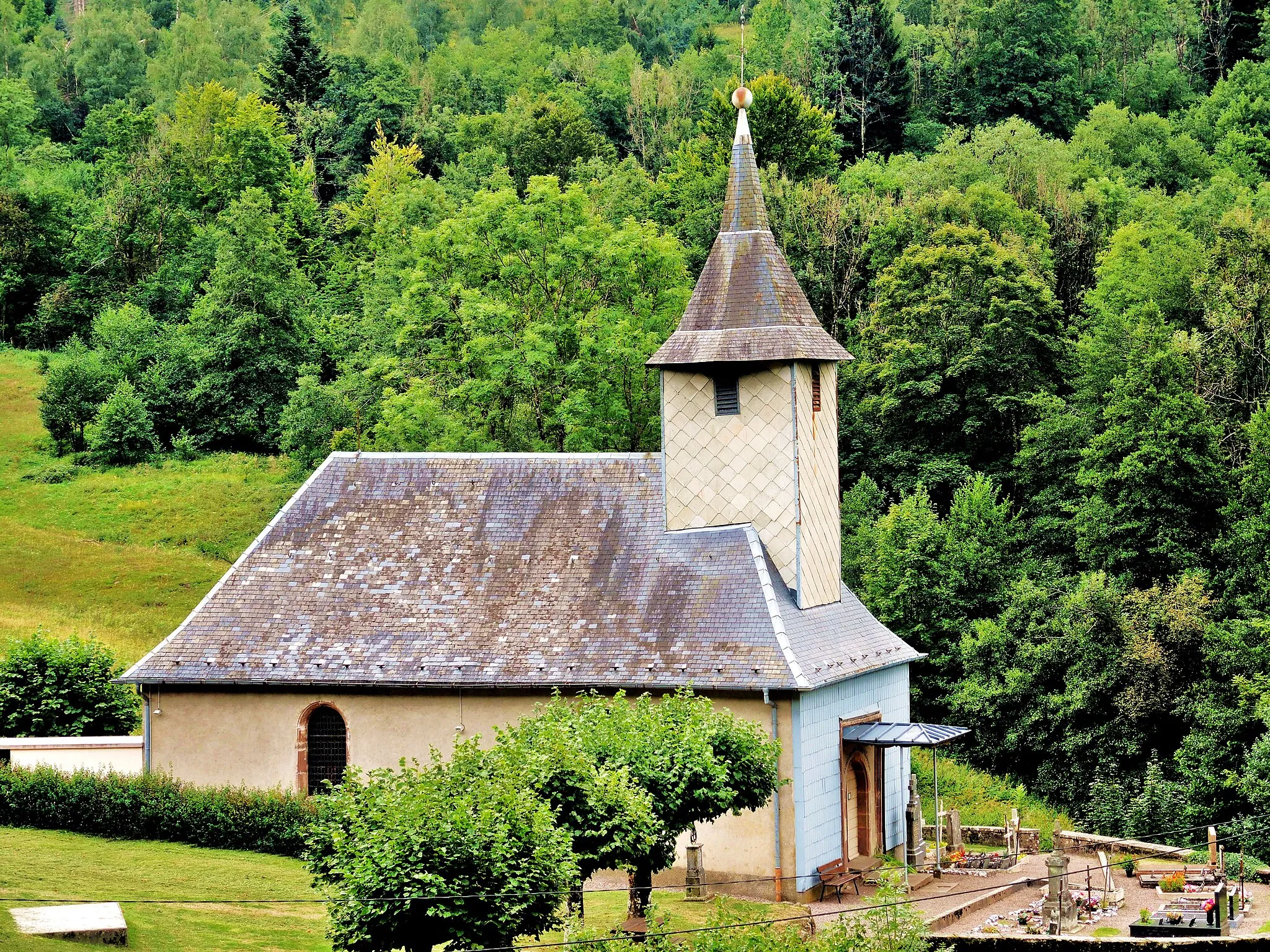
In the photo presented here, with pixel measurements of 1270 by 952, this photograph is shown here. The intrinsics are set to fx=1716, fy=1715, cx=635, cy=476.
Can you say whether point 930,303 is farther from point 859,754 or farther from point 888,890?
point 888,890

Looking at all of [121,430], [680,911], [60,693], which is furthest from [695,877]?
[121,430]

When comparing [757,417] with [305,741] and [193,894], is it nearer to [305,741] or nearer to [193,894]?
[305,741]

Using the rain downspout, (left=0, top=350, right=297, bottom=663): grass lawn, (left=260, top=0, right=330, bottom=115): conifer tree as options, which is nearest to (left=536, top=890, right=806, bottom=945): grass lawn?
the rain downspout

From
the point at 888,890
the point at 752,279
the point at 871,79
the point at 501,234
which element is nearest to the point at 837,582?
the point at 752,279

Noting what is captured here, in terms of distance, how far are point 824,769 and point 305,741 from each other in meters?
11.3

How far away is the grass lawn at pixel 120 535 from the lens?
2397 inches

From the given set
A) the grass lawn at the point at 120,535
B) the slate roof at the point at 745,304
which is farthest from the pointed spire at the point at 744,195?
the grass lawn at the point at 120,535

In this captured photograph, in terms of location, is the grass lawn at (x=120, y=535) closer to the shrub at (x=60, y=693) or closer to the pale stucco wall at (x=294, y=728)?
the shrub at (x=60, y=693)

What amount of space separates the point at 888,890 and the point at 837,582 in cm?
1096

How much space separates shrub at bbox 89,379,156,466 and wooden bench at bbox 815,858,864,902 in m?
48.5

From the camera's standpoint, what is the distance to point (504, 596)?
3781 centimetres

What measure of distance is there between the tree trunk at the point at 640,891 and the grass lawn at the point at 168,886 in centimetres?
534

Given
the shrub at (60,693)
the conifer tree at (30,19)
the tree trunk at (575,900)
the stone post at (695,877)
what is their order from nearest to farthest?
the tree trunk at (575,900), the stone post at (695,877), the shrub at (60,693), the conifer tree at (30,19)

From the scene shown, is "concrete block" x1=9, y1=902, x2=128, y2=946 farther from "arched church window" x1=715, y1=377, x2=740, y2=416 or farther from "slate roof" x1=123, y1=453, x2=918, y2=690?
"arched church window" x1=715, y1=377, x2=740, y2=416
